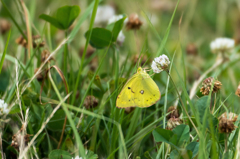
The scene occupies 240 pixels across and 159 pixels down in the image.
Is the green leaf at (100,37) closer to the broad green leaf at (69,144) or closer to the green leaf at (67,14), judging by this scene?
the green leaf at (67,14)

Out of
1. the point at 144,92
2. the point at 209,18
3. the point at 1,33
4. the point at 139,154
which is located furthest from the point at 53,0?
the point at 139,154

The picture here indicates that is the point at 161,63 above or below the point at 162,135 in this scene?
above

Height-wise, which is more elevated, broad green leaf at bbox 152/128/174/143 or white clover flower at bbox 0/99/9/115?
white clover flower at bbox 0/99/9/115

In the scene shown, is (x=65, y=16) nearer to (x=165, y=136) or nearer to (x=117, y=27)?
(x=117, y=27)

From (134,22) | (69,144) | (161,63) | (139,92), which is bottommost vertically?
(69,144)

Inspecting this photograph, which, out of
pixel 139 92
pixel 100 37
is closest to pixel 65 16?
pixel 100 37

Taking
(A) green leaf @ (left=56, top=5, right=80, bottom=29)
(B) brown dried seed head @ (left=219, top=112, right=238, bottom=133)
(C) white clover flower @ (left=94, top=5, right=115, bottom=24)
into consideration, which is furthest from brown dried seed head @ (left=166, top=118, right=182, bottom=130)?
(C) white clover flower @ (left=94, top=5, right=115, bottom=24)

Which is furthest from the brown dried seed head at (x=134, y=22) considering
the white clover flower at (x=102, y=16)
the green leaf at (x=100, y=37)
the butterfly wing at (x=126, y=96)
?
the white clover flower at (x=102, y=16)

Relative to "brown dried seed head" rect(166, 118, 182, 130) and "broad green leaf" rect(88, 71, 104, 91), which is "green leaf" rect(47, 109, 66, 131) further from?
"brown dried seed head" rect(166, 118, 182, 130)
